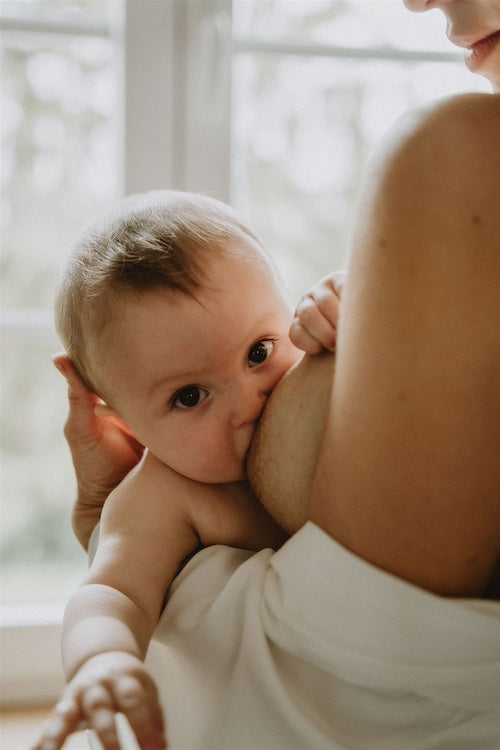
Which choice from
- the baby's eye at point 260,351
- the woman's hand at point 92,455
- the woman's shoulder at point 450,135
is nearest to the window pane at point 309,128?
the woman's hand at point 92,455

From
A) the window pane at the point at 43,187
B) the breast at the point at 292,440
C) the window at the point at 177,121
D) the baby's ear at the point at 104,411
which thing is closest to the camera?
the breast at the point at 292,440

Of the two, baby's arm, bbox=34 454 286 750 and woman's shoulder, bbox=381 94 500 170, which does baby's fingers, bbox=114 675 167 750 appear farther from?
woman's shoulder, bbox=381 94 500 170

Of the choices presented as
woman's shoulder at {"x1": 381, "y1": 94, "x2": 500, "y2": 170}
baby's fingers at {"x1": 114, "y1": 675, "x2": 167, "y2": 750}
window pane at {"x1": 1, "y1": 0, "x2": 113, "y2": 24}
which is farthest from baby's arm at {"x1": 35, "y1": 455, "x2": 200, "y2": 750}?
window pane at {"x1": 1, "y1": 0, "x2": 113, "y2": 24}

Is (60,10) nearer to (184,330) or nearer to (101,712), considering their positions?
(184,330)

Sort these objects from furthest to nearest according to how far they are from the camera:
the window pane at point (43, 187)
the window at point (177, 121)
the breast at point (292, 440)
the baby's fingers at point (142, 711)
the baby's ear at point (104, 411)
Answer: the window pane at point (43, 187) → the window at point (177, 121) → the baby's ear at point (104, 411) → the breast at point (292, 440) → the baby's fingers at point (142, 711)

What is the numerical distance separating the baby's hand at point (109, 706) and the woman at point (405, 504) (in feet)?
0.04

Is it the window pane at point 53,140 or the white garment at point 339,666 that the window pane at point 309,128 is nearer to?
the window pane at point 53,140

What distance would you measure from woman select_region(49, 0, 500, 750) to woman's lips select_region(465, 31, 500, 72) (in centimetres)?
25

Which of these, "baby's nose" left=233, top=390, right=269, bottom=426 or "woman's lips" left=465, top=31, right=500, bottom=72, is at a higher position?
"woman's lips" left=465, top=31, right=500, bottom=72

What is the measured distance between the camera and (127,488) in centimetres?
89

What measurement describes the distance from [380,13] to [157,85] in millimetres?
583

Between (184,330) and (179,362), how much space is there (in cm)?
3

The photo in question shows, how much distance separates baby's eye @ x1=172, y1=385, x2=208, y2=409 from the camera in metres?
0.87

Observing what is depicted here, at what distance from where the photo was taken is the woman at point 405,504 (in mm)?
564
